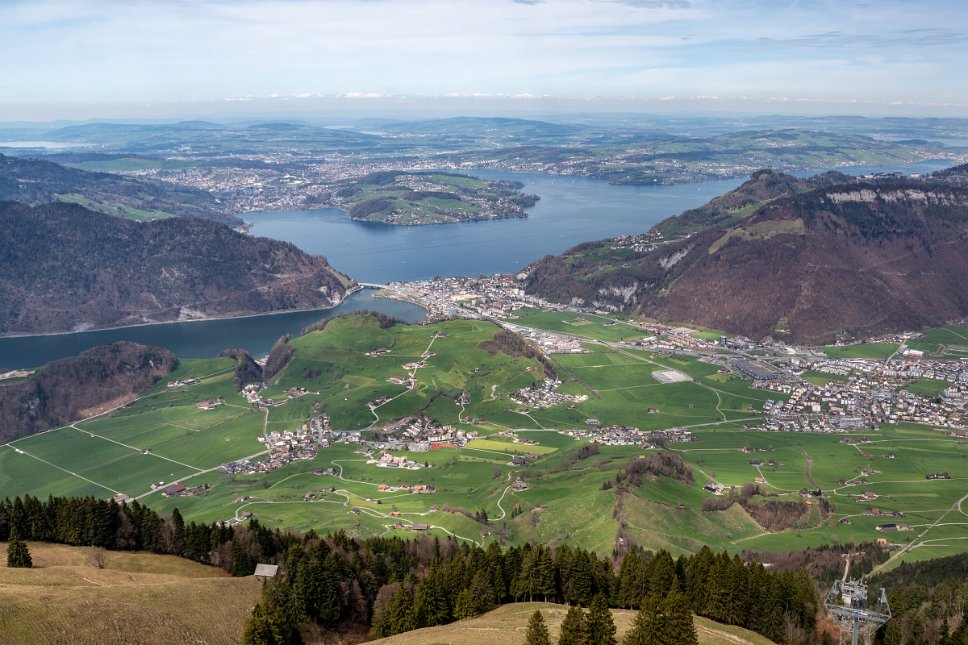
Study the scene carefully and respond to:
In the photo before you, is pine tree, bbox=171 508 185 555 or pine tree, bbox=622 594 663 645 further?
pine tree, bbox=171 508 185 555

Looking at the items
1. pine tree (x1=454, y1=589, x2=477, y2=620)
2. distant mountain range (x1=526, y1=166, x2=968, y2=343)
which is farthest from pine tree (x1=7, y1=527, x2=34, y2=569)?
distant mountain range (x1=526, y1=166, x2=968, y2=343)

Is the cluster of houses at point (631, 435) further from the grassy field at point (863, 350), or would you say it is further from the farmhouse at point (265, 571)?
the farmhouse at point (265, 571)

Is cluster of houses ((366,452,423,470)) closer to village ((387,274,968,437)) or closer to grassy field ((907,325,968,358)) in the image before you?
village ((387,274,968,437))

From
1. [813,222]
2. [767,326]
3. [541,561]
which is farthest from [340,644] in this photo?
[813,222]

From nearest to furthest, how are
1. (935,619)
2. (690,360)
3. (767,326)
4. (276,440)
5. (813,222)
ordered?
1. (935,619)
2. (276,440)
3. (690,360)
4. (767,326)
5. (813,222)

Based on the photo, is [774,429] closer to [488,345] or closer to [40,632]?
[488,345]

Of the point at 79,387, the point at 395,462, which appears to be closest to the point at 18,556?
the point at 395,462
